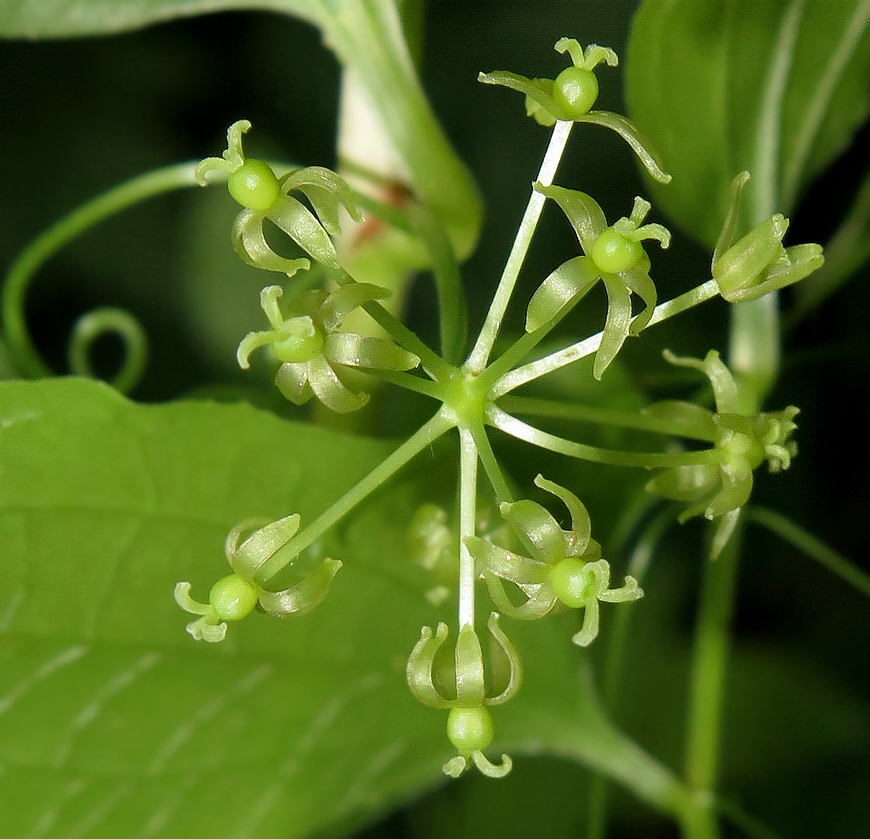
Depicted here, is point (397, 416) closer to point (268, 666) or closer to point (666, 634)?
point (268, 666)

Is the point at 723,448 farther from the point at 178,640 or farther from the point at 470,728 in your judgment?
the point at 178,640

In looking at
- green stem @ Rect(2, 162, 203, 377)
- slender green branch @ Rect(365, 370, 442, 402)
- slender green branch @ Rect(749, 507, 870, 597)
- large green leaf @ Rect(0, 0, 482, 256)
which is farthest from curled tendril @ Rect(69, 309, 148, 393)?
slender green branch @ Rect(749, 507, 870, 597)

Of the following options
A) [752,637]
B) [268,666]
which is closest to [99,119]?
[268,666]

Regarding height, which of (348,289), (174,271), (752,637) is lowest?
(348,289)

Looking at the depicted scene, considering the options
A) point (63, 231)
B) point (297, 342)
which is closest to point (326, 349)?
point (297, 342)

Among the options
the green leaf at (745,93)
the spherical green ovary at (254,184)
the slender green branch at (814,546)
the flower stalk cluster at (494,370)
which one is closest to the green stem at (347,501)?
the flower stalk cluster at (494,370)

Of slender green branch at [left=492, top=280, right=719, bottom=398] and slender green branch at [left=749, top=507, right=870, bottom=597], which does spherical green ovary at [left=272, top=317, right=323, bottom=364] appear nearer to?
slender green branch at [left=492, top=280, right=719, bottom=398]
